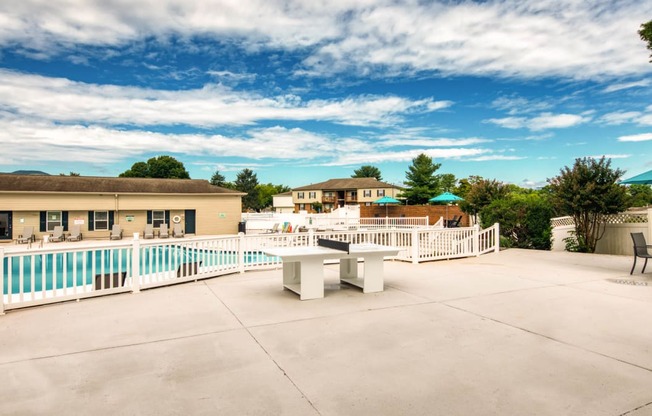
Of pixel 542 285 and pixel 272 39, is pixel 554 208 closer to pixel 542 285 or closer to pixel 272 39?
pixel 542 285

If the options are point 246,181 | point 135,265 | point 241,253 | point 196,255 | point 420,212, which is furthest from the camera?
point 246,181

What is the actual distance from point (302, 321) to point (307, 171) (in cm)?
6366

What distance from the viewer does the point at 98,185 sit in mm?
25219

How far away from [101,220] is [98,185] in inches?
105

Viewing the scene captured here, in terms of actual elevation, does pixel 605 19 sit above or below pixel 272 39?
below

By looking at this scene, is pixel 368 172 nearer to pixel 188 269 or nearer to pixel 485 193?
→ pixel 485 193

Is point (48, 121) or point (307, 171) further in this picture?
point (307, 171)

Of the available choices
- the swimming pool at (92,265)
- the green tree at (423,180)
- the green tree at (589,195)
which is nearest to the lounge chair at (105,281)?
the swimming pool at (92,265)

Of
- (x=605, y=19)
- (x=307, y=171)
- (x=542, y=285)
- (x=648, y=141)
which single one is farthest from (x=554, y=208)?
(x=307, y=171)

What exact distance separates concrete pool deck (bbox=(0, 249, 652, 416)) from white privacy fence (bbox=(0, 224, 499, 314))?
59cm

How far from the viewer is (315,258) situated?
20.0 ft

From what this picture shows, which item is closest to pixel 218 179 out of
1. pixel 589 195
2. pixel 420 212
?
pixel 420 212

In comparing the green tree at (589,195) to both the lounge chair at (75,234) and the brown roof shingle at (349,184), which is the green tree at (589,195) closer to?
the lounge chair at (75,234)

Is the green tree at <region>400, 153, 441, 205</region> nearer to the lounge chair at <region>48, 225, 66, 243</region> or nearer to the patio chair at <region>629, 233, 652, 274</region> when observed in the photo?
the lounge chair at <region>48, 225, 66, 243</region>
